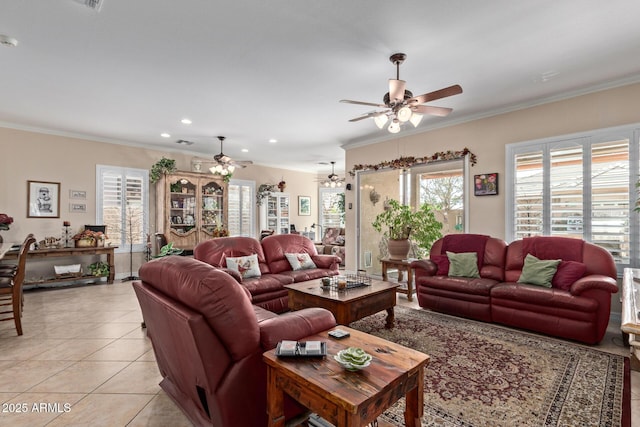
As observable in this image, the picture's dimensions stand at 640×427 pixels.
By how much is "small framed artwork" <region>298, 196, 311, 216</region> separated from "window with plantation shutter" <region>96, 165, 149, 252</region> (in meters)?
4.41

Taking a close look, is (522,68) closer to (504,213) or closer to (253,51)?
(504,213)

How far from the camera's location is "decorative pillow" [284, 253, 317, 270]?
188 inches

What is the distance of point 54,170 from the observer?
5688 mm

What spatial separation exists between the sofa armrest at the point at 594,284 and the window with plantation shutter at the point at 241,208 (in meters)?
6.76

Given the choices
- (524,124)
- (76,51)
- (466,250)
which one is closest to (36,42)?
(76,51)

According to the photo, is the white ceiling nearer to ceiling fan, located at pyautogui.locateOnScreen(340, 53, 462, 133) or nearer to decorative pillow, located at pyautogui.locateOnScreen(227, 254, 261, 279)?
ceiling fan, located at pyautogui.locateOnScreen(340, 53, 462, 133)

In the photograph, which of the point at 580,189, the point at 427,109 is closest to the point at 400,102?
the point at 427,109

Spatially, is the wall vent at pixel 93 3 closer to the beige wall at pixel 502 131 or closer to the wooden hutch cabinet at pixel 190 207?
the beige wall at pixel 502 131

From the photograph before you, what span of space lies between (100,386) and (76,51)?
9.65ft

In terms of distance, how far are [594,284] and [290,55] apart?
12.1 ft

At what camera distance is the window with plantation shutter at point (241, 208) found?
807 centimetres

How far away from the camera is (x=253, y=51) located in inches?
117

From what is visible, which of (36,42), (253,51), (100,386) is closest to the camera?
(100,386)

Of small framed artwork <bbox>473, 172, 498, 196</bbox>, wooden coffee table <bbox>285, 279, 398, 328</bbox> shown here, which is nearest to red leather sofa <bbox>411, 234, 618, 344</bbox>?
small framed artwork <bbox>473, 172, 498, 196</bbox>
